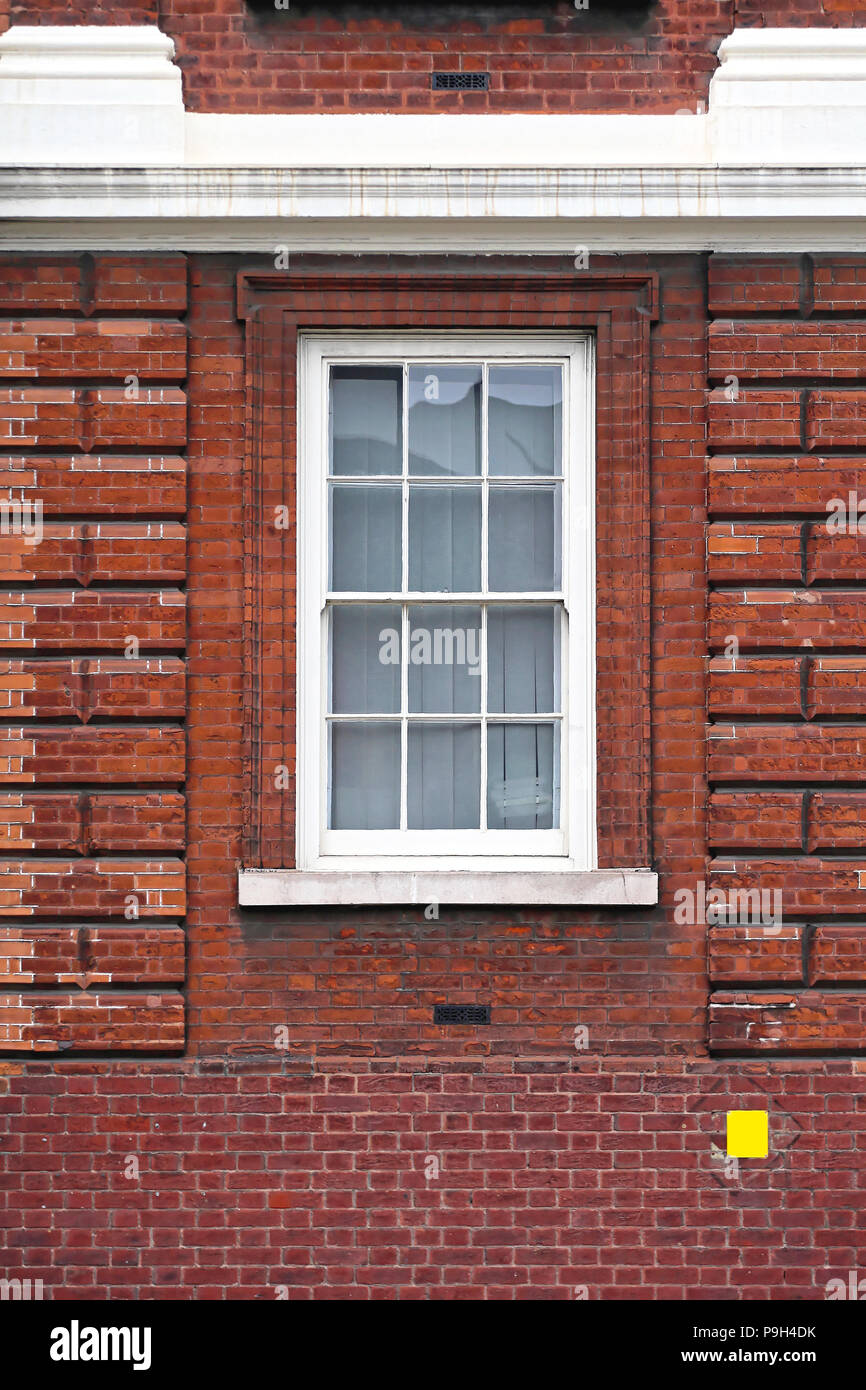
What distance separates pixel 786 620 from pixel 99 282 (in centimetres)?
340

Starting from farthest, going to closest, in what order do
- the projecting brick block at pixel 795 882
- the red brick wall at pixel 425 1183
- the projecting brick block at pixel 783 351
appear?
the projecting brick block at pixel 783 351 → the projecting brick block at pixel 795 882 → the red brick wall at pixel 425 1183

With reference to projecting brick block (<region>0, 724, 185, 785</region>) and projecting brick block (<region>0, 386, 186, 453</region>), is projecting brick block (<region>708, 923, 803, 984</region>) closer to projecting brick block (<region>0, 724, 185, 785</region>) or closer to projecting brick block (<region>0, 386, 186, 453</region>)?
projecting brick block (<region>0, 724, 185, 785</region>)

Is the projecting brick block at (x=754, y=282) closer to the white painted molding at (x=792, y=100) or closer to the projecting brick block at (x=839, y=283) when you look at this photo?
the projecting brick block at (x=839, y=283)

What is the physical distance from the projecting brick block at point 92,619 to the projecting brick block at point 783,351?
104 inches

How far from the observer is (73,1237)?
5703 millimetres

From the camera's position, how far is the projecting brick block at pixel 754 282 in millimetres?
5895

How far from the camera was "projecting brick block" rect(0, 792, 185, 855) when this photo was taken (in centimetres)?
578

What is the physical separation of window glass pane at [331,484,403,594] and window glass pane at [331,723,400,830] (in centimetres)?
67

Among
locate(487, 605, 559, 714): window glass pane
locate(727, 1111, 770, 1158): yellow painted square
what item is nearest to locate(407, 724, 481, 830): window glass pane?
locate(487, 605, 559, 714): window glass pane

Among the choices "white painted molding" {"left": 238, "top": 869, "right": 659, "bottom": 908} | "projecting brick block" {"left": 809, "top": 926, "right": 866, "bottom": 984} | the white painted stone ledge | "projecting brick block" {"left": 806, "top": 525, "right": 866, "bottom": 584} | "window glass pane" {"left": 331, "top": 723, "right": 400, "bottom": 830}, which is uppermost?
the white painted stone ledge

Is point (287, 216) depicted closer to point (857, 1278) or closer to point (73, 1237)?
point (73, 1237)

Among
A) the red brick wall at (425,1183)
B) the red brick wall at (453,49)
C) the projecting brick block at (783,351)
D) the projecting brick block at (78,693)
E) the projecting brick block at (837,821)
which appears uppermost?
the red brick wall at (453,49)

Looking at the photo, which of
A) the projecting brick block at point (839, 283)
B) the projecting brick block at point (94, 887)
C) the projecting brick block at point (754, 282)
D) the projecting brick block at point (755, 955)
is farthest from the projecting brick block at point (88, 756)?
the projecting brick block at point (839, 283)

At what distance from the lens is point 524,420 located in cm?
607
